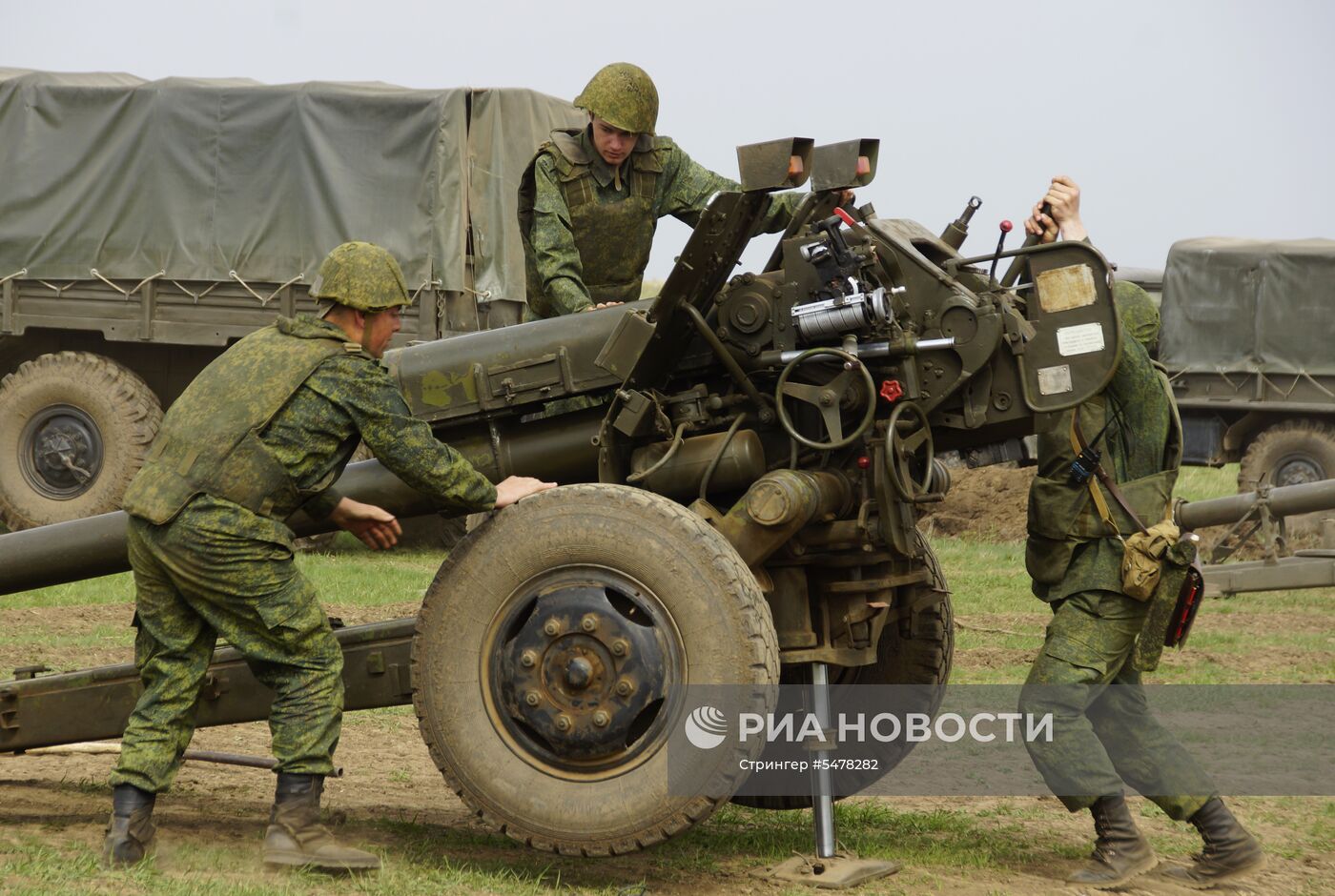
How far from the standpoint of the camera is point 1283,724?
845cm

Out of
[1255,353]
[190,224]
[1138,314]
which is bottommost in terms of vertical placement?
[1255,353]

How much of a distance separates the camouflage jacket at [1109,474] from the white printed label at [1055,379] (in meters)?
0.35

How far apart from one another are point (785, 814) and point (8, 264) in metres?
11.2

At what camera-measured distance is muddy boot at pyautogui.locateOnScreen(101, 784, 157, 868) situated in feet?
16.0

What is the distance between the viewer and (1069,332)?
4953mm

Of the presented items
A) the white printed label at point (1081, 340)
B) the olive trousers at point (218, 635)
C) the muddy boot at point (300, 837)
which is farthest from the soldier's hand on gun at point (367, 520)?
the white printed label at point (1081, 340)

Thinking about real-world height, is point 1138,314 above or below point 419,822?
above

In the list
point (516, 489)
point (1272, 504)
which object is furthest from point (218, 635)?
point (1272, 504)

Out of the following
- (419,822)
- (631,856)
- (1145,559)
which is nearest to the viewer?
(1145,559)

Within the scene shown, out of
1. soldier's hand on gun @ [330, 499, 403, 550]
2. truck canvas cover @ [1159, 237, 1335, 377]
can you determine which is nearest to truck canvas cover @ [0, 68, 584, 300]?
truck canvas cover @ [1159, 237, 1335, 377]

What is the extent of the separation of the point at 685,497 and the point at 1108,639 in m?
1.47

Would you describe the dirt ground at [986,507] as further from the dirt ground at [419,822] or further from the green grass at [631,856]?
the dirt ground at [419,822]

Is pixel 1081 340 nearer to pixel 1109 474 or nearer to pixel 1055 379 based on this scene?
pixel 1055 379

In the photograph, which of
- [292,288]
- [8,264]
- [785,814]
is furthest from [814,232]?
[8,264]
